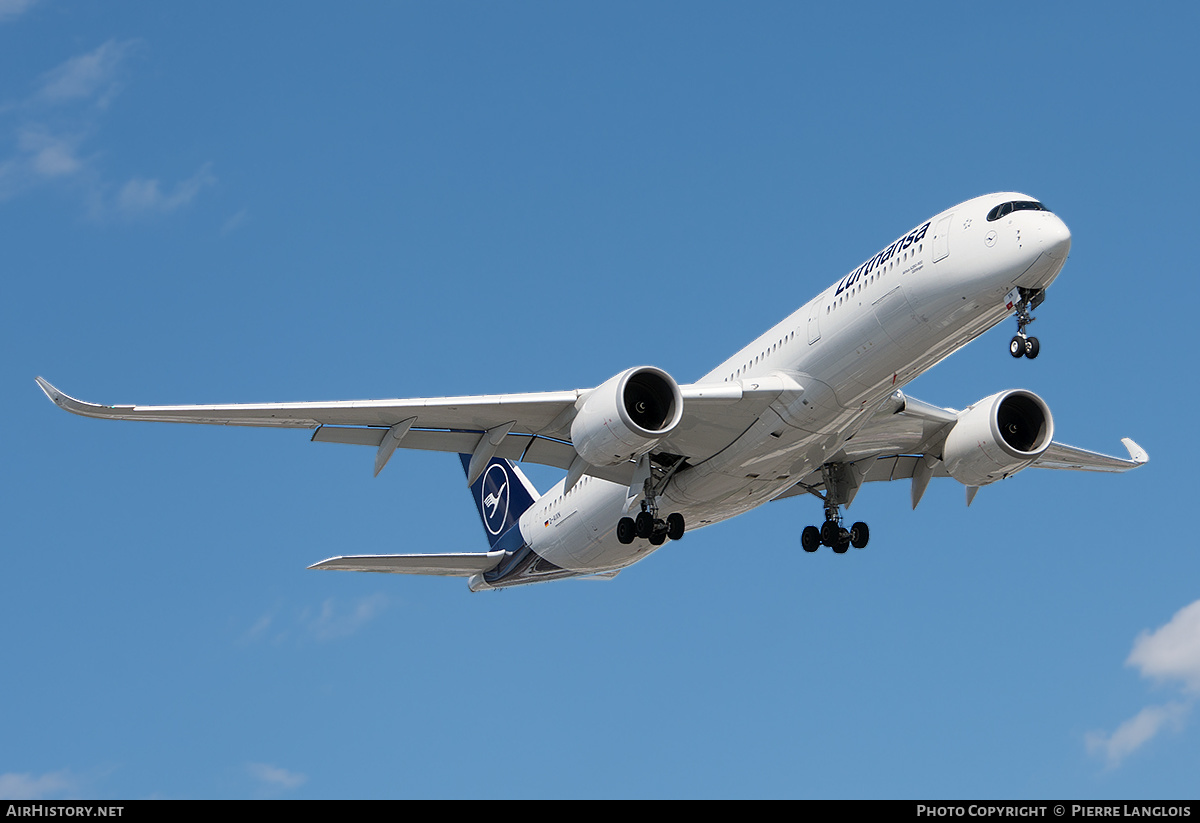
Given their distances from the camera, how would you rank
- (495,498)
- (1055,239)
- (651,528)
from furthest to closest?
(495,498) → (651,528) → (1055,239)

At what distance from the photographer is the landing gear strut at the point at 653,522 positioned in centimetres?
2634

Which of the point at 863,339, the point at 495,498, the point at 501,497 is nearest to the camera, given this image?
the point at 863,339

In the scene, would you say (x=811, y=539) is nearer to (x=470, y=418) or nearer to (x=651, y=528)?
(x=651, y=528)

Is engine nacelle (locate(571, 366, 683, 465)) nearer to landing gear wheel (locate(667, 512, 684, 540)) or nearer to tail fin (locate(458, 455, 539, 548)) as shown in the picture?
landing gear wheel (locate(667, 512, 684, 540))

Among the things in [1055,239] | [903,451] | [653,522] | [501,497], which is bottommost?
[653,522]

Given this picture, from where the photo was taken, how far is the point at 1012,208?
861 inches

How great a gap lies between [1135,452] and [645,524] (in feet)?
50.9

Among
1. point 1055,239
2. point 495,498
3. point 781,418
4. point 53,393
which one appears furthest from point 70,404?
point 1055,239

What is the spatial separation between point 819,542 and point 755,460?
4.76 metres

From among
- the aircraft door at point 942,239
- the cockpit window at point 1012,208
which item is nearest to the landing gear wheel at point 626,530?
the aircraft door at point 942,239

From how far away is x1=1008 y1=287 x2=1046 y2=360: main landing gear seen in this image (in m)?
21.7

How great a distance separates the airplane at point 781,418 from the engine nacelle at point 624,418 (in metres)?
0.04

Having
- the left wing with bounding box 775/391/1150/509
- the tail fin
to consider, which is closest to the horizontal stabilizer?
the tail fin
